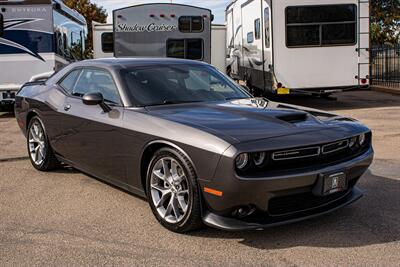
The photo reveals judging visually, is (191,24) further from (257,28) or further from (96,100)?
(96,100)

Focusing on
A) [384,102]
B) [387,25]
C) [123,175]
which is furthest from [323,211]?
[387,25]

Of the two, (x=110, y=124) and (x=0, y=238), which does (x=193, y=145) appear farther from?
(x=0, y=238)

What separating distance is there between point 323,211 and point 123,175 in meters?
1.91

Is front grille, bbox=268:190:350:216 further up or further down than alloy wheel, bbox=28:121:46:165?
further down

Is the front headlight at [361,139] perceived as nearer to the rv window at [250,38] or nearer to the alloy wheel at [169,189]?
the alloy wheel at [169,189]

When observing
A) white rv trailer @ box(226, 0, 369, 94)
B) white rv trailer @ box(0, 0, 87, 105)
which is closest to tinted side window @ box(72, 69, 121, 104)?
white rv trailer @ box(0, 0, 87, 105)

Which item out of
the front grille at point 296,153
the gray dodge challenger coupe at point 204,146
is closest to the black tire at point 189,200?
the gray dodge challenger coupe at point 204,146

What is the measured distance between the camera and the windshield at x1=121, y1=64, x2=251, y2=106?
5410 millimetres

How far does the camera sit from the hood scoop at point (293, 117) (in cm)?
469

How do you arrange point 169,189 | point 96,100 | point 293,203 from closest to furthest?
point 293,203 → point 169,189 → point 96,100

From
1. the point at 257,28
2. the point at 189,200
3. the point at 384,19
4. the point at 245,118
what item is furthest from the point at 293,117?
the point at 384,19

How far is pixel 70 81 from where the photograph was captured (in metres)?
6.57

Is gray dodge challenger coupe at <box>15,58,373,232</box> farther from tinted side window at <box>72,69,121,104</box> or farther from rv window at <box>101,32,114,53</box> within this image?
rv window at <box>101,32,114,53</box>

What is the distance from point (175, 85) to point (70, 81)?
1.60m
